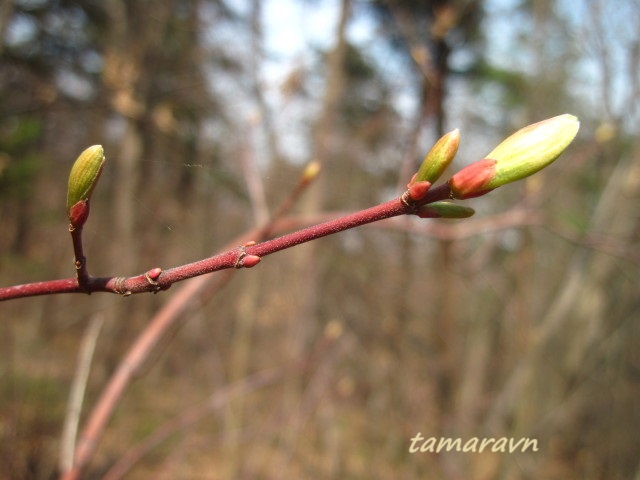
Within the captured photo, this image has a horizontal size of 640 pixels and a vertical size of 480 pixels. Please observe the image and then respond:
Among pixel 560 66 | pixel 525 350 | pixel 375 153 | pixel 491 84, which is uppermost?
pixel 491 84

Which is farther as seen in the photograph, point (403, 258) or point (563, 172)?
point (403, 258)

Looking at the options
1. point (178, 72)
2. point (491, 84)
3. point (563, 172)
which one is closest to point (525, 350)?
point (563, 172)

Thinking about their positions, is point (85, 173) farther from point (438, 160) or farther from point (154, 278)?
point (438, 160)

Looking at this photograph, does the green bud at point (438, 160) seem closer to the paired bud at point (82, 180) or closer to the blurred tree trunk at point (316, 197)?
the paired bud at point (82, 180)

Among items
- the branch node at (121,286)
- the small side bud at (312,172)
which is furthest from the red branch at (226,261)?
the small side bud at (312,172)

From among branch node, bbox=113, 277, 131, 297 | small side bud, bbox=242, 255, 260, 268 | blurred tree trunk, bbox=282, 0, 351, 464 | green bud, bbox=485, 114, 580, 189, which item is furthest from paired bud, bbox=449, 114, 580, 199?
blurred tree trunk, bbox=282, 0, 351, 464

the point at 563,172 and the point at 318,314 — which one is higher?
the point at 563,172

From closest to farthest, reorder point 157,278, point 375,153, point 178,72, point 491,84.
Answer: point 157,278 → point 178,72 → point 375,153 → point 491,84

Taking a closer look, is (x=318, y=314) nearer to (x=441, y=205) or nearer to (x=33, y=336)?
(x=33, y=336)
